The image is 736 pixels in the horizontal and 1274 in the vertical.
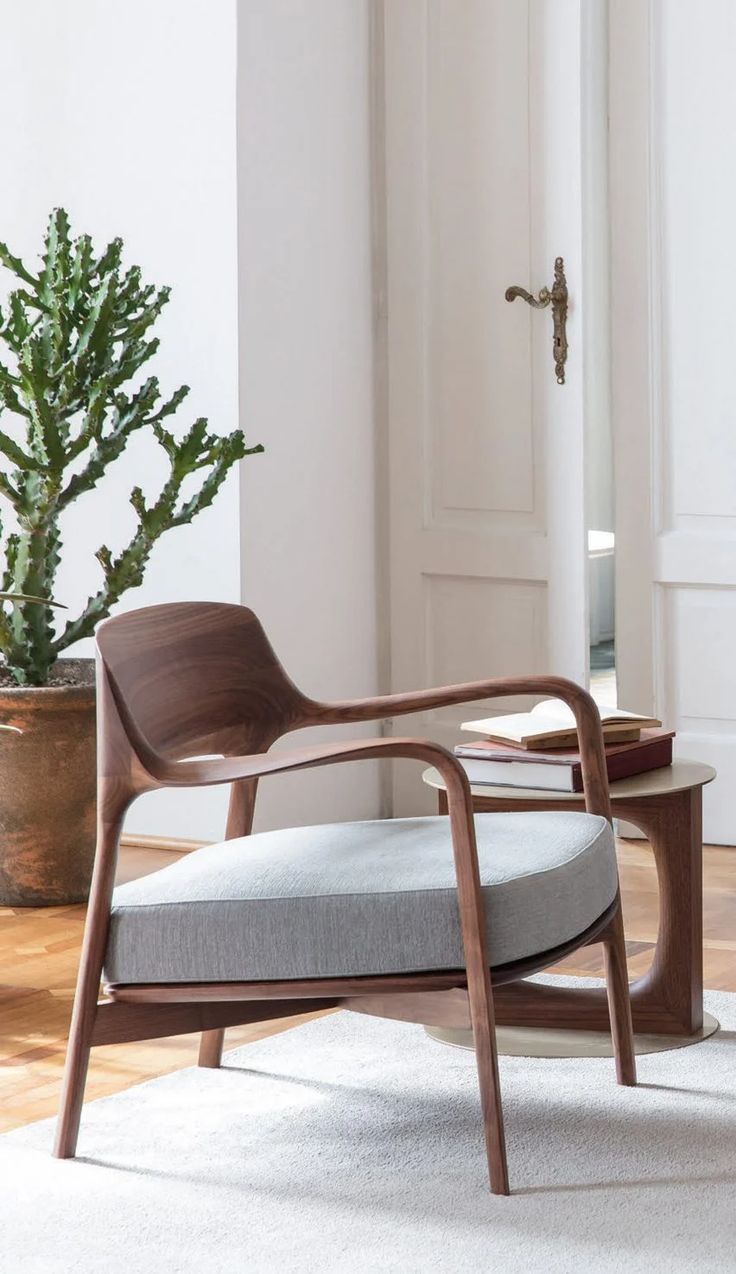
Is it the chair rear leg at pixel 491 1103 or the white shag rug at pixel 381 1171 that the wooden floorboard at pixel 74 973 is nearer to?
the white shag rug at pixel 381 1171

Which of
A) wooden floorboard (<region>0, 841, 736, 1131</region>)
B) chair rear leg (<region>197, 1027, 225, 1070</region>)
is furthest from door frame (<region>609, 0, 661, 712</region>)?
chair rear leg (<region>197, 1027, 225, 1070</region>)

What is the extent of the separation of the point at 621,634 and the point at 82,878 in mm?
1423

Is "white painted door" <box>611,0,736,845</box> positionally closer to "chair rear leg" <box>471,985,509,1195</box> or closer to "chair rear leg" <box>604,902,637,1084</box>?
"chair rear leg" <box>604,902,637,1084</box>

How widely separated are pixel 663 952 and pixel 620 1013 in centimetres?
21

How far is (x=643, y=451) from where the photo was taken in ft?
14.0

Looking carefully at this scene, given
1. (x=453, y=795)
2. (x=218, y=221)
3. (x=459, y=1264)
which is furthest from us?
(x=218, y=221)

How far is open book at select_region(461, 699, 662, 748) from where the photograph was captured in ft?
8.81

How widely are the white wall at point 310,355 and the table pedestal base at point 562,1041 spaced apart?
1492 mm

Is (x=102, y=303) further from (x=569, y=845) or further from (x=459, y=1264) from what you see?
(x=459, y=1264)

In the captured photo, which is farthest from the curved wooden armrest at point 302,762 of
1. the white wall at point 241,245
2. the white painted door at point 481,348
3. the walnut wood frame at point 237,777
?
the white painted door at point 481,348

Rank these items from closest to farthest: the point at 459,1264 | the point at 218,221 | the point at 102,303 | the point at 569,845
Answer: the point at 459,1264, the point at 569,845, the point at 102,303, the point at 218,221

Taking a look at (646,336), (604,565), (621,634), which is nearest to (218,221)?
(646,336)

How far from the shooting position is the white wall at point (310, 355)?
4.17 m

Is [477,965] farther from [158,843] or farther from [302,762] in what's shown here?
[158,843]
